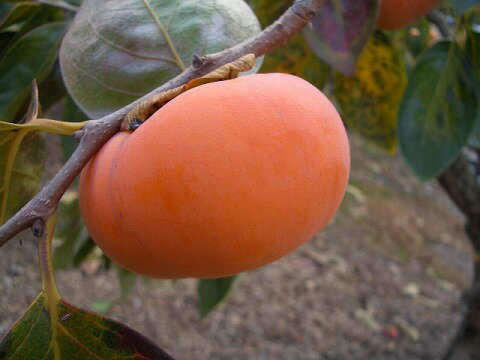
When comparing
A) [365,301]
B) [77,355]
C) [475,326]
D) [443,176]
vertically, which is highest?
[77,355]

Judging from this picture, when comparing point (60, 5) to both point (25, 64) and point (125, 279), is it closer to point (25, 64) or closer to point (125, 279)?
point (25, 64)

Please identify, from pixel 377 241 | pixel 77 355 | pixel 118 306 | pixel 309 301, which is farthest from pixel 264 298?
pixel 77 355

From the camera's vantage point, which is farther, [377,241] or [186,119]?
[377,241]

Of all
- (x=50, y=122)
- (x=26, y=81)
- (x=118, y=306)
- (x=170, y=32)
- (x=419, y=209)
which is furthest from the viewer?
(x=419, y=209)

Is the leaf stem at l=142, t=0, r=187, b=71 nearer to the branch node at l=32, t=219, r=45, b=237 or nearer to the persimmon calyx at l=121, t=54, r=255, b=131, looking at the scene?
the persimmon calyx at l=121, t=54, r=255, b=131

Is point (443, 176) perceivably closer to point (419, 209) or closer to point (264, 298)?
point (264, 298)

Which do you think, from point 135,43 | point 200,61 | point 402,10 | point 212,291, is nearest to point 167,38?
point 135,43

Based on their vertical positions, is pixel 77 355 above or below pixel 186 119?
below
